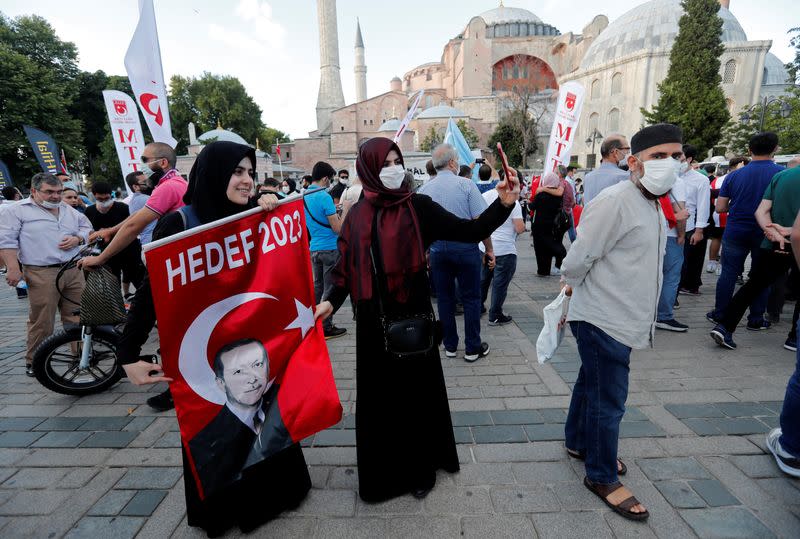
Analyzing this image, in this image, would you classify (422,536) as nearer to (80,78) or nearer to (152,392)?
(152,392)

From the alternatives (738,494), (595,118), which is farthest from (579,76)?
(738,494)

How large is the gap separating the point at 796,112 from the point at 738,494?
27.7m

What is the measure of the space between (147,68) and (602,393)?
21.4 ft

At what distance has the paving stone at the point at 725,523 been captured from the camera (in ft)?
7.07

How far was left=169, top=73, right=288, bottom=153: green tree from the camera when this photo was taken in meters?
47.6

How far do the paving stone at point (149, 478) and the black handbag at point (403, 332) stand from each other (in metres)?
1.78

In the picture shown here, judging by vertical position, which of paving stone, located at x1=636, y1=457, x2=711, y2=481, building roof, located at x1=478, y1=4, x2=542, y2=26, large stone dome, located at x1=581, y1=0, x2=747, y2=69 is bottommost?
paving stone, located at x1=636, y1=457, x2=711, y2=481

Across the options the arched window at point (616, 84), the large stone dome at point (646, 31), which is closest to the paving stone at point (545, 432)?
the large stone dome at point (646, 31)

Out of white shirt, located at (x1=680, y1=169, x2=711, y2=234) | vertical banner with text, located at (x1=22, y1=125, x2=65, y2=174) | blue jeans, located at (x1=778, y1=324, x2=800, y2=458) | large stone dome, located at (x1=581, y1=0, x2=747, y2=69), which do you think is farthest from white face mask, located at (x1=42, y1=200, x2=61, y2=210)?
large stone dome, located at (x1=581, y1=0, x2=747, y2=69)

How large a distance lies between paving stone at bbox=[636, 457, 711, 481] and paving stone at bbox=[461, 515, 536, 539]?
0.94 meters

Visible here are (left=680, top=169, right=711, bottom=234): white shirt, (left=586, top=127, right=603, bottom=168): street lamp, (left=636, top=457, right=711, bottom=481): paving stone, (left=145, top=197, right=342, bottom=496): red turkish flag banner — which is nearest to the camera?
(left=145, top=197, right=342, bottom=496): red turkish flag banner

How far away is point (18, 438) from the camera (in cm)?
333

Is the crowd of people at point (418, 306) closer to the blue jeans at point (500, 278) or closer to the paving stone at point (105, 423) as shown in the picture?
the paving stone at point (105, 423)

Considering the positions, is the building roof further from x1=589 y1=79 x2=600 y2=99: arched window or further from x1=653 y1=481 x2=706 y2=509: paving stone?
x1=653 y1=481 x2=706 y2=509: paving stone
